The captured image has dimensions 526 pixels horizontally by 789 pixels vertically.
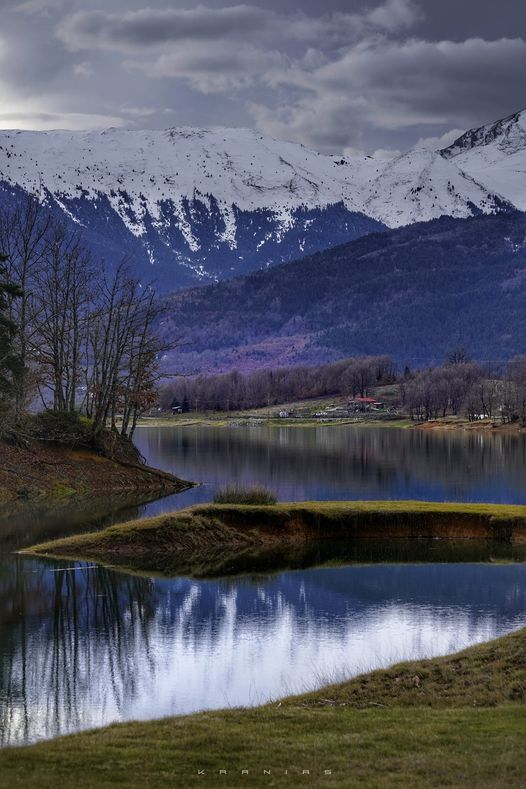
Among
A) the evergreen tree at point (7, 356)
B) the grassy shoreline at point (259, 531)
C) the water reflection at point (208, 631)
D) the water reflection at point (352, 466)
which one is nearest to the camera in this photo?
the water reflection at point (208, 631)

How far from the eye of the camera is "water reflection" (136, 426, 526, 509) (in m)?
64.8

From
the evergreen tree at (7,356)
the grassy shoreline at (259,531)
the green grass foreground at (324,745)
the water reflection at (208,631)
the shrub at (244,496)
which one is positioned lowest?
the water reflection at (208,631)

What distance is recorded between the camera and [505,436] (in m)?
154

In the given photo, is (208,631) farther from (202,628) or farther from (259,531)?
(259,531)

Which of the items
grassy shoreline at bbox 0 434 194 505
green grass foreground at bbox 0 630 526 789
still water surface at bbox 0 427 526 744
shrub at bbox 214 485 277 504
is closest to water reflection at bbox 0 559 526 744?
still water surface at bbox 0 427 526 744

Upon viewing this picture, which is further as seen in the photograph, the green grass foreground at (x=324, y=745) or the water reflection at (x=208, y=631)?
the water reflection at (x=208, y=631)

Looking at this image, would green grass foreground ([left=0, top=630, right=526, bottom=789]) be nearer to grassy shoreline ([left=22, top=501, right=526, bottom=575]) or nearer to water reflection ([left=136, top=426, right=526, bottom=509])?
grassy shoreline ([left=22, top=501, right=526, bottom=575])

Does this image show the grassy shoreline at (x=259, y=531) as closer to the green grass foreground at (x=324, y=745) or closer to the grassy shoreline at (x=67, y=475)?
the grassy shoreline at (x=67, y=475)

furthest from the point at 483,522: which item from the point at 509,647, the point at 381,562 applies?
the point at 509,647

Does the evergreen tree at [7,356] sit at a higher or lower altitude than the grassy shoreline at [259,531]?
higher

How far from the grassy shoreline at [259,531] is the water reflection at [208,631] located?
8.41ft

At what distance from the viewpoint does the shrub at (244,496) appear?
4672cm

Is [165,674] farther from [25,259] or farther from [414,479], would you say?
[414,479]

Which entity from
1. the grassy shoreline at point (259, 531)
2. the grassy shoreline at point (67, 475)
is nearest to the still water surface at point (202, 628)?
the grassy shoreline at point (259, 531)
